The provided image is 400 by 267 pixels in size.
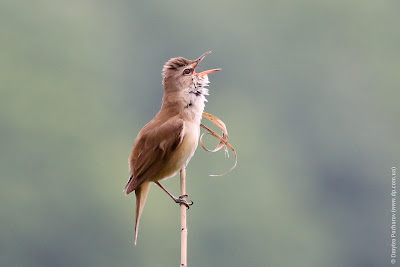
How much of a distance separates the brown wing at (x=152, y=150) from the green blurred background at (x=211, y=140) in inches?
1576

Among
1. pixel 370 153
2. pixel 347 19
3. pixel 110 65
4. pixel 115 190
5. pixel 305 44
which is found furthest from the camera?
pixel 347 19

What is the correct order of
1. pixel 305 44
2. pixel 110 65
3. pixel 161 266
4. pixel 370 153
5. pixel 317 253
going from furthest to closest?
1. pixel 305 44
2. pixel 110 65
3. pixel 370 153
4. pixel 317 253
5. pixel 161 266

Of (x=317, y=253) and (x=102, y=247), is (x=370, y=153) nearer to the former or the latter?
(x=317, y=253)

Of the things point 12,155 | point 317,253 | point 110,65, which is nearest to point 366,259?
point 317,253

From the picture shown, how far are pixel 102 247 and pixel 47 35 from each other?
A: 4444cm

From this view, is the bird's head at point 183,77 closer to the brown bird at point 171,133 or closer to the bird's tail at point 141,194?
the brown bird at point 171,133

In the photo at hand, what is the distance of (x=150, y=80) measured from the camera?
267 feet

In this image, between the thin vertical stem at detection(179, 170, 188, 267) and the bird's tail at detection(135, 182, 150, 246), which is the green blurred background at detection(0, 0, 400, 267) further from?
the thin vertical stem at detection(179, 170, 188, 267)

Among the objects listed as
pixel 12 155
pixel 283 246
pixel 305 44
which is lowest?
pixel 283 246

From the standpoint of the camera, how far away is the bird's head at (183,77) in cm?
804

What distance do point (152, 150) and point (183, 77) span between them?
80 centimetres

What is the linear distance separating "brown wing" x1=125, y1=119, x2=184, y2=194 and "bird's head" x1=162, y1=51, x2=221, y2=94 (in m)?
0.39

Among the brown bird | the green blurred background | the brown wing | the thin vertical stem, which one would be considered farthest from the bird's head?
the green blurred background

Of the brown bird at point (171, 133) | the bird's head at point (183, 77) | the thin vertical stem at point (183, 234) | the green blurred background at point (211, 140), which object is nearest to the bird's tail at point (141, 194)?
the brown bird at point (171, 133)
